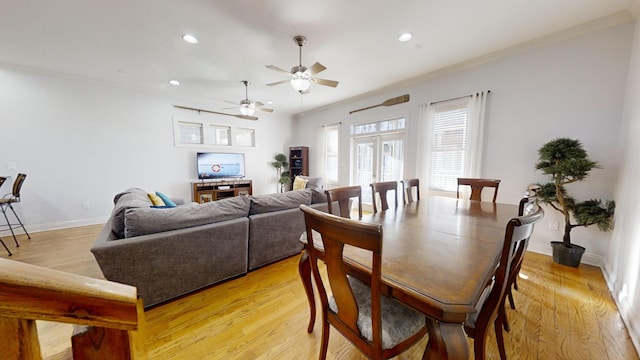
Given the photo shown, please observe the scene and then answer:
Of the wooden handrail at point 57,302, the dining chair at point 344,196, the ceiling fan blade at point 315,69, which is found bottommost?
the dining chair at point 344,196

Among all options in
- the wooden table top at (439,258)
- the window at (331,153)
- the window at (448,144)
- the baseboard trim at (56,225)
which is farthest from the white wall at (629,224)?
the baseboard trim at (56,225)

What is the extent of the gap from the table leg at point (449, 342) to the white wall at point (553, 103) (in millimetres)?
3140

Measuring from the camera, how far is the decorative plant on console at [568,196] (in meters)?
2.33

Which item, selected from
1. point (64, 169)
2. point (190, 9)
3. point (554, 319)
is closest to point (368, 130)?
point (190, 9)

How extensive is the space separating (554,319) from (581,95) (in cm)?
254

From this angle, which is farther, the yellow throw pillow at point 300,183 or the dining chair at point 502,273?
the yellow throw pillow at point 300,183

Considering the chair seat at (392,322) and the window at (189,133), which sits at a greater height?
the window at (189,133)

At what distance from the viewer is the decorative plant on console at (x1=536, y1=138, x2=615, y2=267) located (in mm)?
2330

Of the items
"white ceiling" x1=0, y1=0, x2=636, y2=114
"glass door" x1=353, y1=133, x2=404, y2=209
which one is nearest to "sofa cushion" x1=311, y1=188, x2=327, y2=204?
"white ceiling" x1=0, y1=0, x2=636, y2=114

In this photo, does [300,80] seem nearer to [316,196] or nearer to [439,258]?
[316,196]

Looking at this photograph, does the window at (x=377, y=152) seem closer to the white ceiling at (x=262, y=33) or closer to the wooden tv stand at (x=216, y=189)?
the white ceiling at (x=262, y=33)

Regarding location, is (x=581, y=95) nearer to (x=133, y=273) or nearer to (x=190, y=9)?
(x=190, y=9)

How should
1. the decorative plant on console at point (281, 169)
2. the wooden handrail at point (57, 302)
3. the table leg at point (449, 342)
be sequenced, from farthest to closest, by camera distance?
the decorative plant on console at point (281, 169)
the table leg at point (449, 342)
the wooden handrail at point (57, 302)

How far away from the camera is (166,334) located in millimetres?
1586
